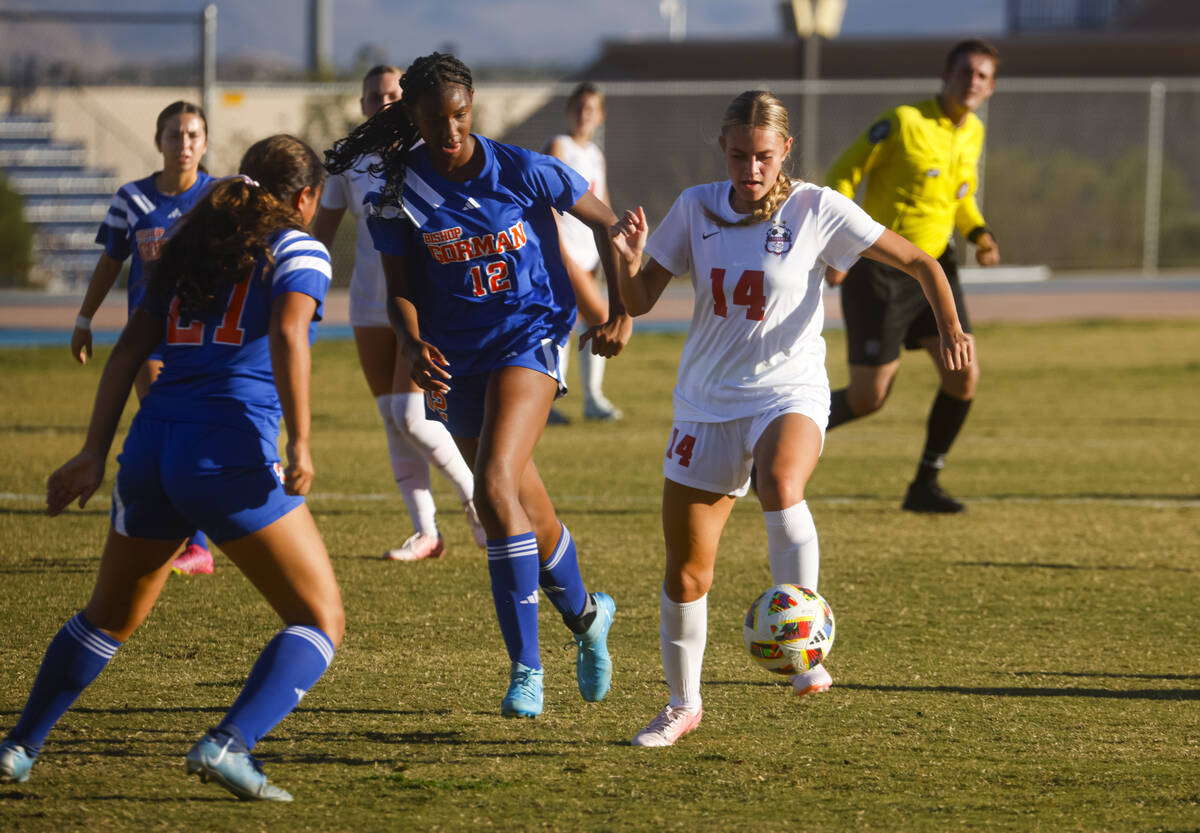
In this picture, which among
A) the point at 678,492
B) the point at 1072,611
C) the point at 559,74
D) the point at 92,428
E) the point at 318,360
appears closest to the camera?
the point at 92,428

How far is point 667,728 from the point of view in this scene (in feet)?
13.8

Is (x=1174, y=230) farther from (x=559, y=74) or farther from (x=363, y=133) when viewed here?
(x=363, y=133)

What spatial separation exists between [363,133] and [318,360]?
1071 cm

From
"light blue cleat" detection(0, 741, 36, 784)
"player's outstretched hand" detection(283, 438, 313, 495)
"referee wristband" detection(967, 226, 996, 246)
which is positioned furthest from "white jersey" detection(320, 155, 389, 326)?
"referee wristband" detection(967, 226, 996, 246)

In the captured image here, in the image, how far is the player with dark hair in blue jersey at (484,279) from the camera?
14.7 ft

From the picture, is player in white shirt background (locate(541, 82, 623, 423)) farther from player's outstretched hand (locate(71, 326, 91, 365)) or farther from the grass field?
player's outstretched hand (locate(71, 326, 91, 365))

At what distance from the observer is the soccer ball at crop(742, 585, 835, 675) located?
160 inches

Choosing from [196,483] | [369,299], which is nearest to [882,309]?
[369,299]

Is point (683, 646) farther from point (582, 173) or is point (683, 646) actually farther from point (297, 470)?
point (582, 173)

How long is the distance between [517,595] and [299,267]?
1.29m

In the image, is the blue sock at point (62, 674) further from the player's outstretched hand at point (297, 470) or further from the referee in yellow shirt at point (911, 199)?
the referee in yellow shirt at point (911, 199)

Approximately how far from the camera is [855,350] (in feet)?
25.3

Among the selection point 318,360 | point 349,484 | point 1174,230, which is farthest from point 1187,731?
point 1174,230

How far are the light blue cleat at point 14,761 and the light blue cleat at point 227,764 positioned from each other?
1.86 ft
